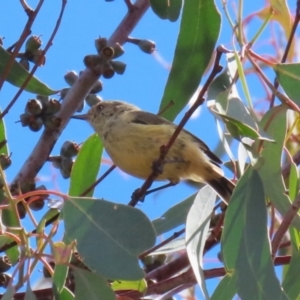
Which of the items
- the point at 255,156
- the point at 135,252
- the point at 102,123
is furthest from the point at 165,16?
the point at 102,123

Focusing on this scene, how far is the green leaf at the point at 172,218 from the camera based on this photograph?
99.7 inches

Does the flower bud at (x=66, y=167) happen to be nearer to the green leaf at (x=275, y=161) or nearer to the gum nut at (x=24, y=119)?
the gum nut at (x=24, y=119)

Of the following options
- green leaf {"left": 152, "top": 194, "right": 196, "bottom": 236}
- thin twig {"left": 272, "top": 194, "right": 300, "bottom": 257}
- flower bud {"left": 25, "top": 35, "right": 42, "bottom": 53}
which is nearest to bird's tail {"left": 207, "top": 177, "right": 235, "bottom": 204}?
green leaf {"left": 152, "top": 194, "right": 196, "bottom": 236}

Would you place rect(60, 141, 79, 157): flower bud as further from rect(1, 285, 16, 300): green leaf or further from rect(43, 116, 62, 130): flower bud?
rect(1, 285, 16, 300): green leaf

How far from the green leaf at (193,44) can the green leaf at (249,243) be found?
21.9 inches

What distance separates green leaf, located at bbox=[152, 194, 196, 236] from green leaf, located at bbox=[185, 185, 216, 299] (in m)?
0.33

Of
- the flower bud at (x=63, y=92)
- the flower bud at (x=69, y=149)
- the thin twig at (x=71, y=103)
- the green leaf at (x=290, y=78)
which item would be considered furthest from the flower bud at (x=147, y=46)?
the green leaf at (x=290, y=78)

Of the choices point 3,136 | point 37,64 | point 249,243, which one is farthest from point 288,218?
point 3,136

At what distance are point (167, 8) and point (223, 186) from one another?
0.87 meters

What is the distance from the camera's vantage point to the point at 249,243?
6.47 feet

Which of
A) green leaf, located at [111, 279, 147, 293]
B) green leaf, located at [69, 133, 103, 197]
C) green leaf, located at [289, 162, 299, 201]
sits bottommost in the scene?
green leaf, located at [111, 279, 147, 293]

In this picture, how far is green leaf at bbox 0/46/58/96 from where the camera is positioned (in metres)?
2.54

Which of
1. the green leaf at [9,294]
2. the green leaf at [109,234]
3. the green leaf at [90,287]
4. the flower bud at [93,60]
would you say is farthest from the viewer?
the flower bud at [93,60]

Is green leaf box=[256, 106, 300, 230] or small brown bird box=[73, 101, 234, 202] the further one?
small brown bird box=[73, 101, 234, 202]
